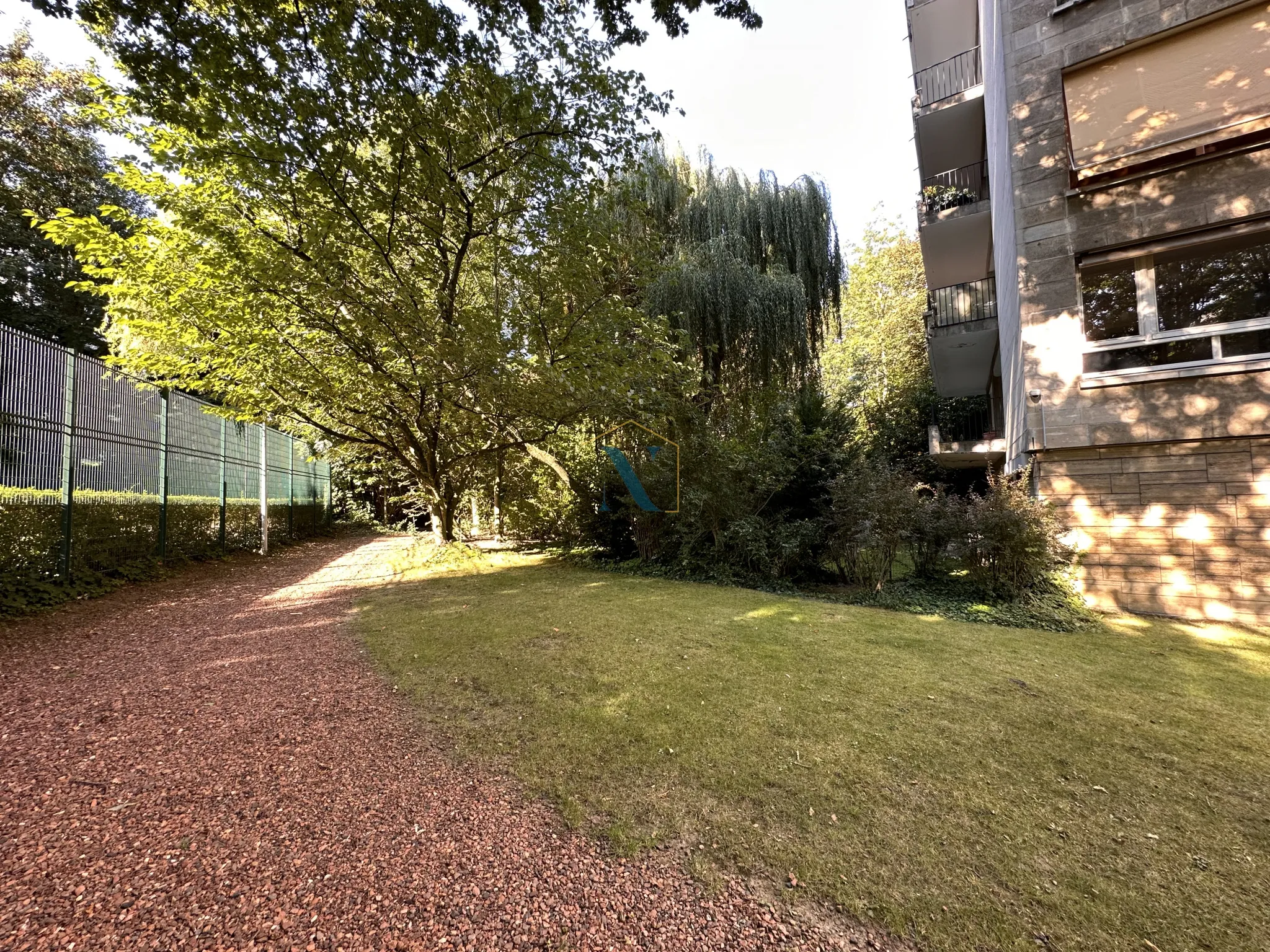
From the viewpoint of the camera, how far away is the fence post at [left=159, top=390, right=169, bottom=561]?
24.2ft

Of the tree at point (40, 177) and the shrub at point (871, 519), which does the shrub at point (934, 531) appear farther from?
the tree at point (40, 177)

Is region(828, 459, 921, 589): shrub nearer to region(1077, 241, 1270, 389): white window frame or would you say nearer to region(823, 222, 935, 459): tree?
region(1077, 241, 1270, 389): white window frame

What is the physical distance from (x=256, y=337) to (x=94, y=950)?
864 centimetres

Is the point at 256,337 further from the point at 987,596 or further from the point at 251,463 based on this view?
the point at 987,596

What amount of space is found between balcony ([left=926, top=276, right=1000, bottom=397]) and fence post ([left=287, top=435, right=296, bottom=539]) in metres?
16.0

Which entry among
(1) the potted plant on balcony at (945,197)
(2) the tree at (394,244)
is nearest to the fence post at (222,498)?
(2) the tree at (394,244)

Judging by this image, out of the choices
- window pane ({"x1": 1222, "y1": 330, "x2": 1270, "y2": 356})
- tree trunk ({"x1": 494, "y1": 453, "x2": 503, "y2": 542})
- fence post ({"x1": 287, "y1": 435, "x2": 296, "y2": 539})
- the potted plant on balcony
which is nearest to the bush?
window pane ({"x1": 1222, "y1": 330, "x2": 1270, "y2": 356})

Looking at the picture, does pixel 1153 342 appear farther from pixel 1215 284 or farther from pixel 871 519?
pixel 871 519

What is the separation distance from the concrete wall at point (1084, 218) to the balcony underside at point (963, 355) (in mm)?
4462

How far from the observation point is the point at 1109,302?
6.17m

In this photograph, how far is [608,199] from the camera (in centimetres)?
809

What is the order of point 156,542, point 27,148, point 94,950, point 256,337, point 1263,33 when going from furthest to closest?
point 27,148 → point 256,337 → point 156,542 → point 1263,33 → point 94,950

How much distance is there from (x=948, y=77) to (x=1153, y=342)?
864cm

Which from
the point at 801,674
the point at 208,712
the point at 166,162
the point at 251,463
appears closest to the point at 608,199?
the point at 166,162
